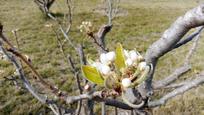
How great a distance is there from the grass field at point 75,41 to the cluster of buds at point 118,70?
186 cm

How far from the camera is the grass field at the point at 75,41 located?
5.77m

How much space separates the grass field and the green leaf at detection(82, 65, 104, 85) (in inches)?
75.5

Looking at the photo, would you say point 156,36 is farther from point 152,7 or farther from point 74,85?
point 152,7

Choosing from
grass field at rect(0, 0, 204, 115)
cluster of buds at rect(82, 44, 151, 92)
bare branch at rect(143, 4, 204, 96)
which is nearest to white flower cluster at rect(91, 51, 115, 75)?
cluster of buds at rect(82, 44, 151, 92)

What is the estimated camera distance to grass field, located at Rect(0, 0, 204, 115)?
5.77 m

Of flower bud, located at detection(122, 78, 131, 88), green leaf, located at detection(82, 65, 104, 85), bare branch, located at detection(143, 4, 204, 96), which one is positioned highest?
bare branch, located at detection(143, 4, 204, 96)

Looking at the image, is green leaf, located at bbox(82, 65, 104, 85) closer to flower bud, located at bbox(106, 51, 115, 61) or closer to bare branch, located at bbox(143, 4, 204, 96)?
flower bud, located at bbox(106, 51, 115, 61)

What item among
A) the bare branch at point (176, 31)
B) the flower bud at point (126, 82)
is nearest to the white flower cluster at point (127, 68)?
the flower bud at point (126, 82)

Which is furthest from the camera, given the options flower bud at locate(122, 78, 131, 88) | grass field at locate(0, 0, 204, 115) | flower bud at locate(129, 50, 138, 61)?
grass field at locate(0, 0, 204, 115)

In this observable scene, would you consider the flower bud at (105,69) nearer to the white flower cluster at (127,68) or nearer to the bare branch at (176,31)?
the white flower cluster at (127,68)

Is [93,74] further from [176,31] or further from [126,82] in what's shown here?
[176,31]

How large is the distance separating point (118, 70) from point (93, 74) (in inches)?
3.3

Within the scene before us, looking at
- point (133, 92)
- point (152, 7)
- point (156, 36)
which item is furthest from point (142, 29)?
point (133, 92)

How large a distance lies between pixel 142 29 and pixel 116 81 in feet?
36.1
